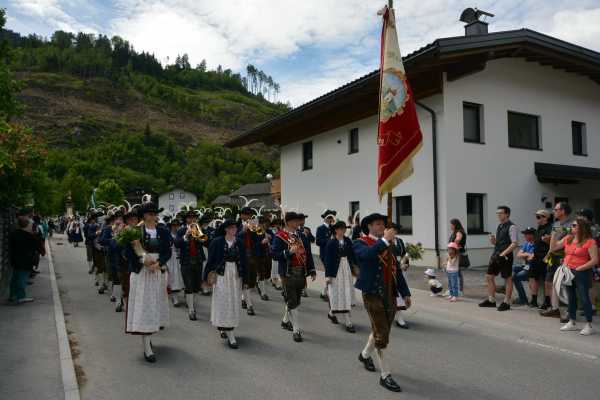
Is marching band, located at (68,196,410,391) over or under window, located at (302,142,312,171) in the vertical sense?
under

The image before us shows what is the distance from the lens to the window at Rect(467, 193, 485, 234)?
620 inches

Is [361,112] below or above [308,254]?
above

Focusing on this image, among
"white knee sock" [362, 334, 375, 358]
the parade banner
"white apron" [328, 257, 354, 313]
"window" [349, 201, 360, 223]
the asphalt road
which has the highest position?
the parade banner

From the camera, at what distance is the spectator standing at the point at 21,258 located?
9711 millimetres

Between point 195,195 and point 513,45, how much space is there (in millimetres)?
98618

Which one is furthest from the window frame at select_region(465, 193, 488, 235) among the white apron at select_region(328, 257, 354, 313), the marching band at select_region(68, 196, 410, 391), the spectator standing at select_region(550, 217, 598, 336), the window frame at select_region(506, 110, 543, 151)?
the white apron at select_region(328, 257, 354, 313)

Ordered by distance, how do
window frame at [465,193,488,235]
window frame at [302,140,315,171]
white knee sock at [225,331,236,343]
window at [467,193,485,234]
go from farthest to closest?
window frame at [302,140,315,171] → window at [467,193,485,234] → window frame at [465,193,488,235] → white knee sock at [225,331,236,343]

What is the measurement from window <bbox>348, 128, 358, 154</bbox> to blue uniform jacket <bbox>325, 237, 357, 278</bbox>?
38.7 ft

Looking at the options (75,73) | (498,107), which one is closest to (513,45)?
(498,107)

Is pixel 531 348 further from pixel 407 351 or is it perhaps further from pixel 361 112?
pixel 361 112

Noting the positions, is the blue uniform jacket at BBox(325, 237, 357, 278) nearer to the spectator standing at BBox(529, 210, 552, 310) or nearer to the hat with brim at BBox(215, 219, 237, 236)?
the hat with brim at BBox(215, 219, 237, 236)

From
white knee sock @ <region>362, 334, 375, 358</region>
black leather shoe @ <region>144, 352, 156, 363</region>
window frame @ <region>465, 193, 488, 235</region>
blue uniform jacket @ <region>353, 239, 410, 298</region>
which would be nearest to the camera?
blue uniform jacket @ <region>353, 239, 410, 298</region>

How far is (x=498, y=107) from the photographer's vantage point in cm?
1627

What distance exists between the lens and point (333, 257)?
7832 mm
